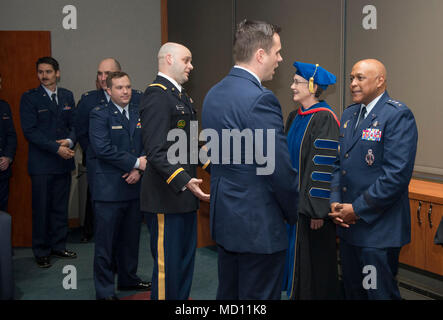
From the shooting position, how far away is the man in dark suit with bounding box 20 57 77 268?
14.0 ft

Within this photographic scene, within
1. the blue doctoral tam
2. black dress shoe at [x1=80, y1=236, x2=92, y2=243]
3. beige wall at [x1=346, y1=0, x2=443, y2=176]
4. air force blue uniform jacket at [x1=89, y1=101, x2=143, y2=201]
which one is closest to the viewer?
the blue doctoral tam

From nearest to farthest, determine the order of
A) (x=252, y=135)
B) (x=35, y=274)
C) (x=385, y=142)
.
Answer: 1. (x=252, y=135)
2. (x=385, y=142)
3. (x=35, y=274)

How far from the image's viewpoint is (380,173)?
2436 mm

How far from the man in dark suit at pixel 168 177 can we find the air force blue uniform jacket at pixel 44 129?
1.91m

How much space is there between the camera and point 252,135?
1.90m

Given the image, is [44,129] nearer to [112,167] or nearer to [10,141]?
[10,141]

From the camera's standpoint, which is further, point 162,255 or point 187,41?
point 187,41

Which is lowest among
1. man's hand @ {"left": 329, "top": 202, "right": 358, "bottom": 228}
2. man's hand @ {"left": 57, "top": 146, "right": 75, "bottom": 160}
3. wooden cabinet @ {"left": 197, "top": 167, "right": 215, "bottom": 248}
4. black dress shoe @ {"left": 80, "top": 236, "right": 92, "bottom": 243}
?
black dress shoe @ {"left": 80, "top": 236, "right": 92, "bottom": 243}

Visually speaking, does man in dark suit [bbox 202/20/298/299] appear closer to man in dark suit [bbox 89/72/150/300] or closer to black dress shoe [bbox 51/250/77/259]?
man in dark suit [bbox 89/72/150/300]

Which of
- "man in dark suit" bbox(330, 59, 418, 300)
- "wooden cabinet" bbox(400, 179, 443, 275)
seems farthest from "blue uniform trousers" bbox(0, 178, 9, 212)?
"wooden cabinet" bbox(400, 179, 443, 275)

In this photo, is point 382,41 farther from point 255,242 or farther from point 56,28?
point 56,28

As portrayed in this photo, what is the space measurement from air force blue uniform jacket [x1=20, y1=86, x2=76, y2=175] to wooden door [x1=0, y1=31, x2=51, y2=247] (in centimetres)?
82
